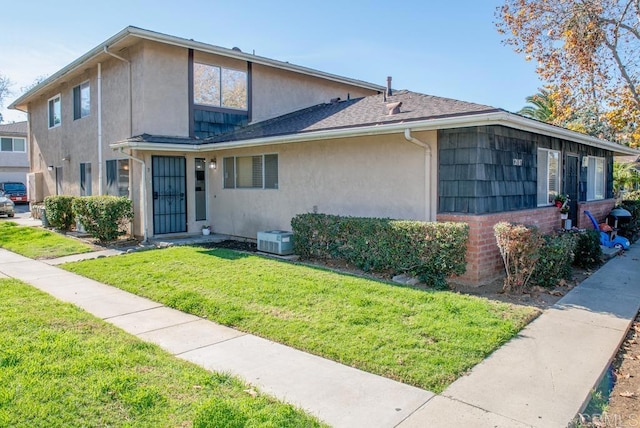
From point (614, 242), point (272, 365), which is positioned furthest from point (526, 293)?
point (614, 242)

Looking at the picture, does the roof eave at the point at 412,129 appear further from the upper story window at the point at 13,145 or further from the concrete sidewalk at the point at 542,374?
the upper story window at the point at 13,145

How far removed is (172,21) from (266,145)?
6770 millimetres

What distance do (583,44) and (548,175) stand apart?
6.66 meters

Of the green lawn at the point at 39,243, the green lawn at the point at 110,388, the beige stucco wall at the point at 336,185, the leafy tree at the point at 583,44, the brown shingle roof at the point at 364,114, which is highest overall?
the leafy tree at the point at 583,44

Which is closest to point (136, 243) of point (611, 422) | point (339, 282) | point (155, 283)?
point (155, 283)

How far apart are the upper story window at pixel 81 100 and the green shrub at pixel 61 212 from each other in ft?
10.5

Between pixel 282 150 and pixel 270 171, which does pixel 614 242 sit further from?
pixel 270 171

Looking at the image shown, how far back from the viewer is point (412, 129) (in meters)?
7.96

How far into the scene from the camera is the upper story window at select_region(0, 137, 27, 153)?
34.4 metres

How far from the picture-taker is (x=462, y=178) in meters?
7.93

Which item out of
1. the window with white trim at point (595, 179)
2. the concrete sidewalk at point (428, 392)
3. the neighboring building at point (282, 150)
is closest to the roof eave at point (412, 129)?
the neighboring building at point (282, 150)

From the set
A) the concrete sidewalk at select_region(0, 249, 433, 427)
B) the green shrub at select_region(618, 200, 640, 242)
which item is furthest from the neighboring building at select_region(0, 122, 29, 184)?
the green shrub at select_region(618, 200, 640, 242)

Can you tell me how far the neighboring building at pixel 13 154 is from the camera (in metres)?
34.2

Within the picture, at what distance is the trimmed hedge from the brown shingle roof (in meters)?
1.90
